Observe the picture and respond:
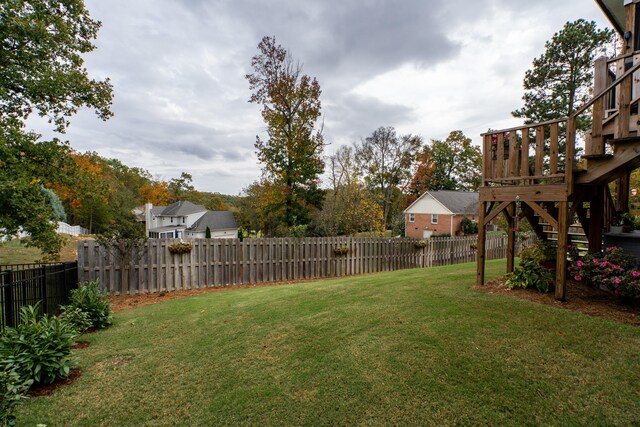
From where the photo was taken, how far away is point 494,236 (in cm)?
1554

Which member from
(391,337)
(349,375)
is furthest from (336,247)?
(349,375)

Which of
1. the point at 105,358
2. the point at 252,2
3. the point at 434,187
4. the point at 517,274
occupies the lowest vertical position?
the point at 105,358

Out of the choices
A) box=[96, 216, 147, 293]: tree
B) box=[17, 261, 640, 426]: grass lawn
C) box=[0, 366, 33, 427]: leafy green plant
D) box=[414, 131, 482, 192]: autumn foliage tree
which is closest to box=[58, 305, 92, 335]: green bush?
box=[17, 261, 640, 426]: grass lawn

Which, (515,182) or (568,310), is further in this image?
(515,182)

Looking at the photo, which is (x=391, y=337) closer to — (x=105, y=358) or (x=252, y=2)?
(x=105, y=358)

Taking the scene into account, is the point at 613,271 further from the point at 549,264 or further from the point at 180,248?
the point at 180,248

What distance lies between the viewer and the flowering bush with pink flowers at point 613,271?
420 centimetres

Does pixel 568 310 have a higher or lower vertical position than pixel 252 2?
lower

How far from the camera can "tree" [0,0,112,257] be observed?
6.80m

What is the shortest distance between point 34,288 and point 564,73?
28.3m

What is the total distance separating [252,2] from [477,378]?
1094 cm

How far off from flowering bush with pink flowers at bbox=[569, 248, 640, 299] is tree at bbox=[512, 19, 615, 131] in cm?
2007

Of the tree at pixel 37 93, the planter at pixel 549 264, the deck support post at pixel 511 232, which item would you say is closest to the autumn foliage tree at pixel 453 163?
the deck support post at pixel 511 232

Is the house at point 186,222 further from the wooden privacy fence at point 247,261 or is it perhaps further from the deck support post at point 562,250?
the deck support post at point 562,250
